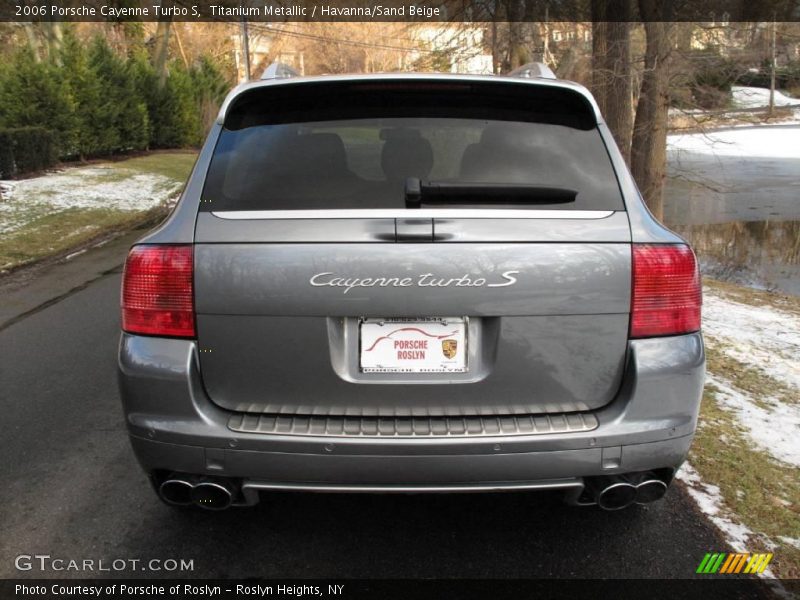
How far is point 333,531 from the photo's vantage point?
2.93 m

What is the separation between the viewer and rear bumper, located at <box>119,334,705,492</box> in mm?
2293

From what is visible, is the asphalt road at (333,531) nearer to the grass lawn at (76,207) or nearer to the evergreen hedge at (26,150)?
the grass lawn at (76,207)

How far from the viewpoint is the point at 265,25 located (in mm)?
52875

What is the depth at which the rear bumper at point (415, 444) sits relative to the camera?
229 cm

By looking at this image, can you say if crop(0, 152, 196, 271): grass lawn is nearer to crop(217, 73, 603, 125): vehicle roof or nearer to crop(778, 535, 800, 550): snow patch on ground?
crop(217, 73, 603, 125): vehicle roof

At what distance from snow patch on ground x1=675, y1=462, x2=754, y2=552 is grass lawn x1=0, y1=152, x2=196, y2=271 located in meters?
8.74

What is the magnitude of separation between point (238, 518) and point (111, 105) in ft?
83.8

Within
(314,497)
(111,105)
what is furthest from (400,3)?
(314,497)

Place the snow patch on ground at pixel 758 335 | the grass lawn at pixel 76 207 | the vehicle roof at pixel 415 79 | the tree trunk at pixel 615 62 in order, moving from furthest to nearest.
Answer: the grass lawn at pixel 76 207 < the tree trunk at pixel 615 62 < the snow patch on ground at pixel 758 335 < the vehicle roof at pixel 415 79

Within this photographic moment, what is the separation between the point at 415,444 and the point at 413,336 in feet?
1.22

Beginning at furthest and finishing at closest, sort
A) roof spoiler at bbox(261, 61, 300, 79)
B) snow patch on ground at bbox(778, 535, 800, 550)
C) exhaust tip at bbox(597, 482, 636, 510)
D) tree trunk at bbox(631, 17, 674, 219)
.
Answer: tree trunk at bbox(631, 17, 674, 219)
roof spoiler at bbox(261, 61, 300, 79)
snow patch on ground at bbox(778, 535, 800, 550)
exhaust tip at bbox(597, 482, 636, 510)

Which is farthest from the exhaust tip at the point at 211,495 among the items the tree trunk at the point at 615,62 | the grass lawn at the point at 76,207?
the tree trunk at the point at 615,62

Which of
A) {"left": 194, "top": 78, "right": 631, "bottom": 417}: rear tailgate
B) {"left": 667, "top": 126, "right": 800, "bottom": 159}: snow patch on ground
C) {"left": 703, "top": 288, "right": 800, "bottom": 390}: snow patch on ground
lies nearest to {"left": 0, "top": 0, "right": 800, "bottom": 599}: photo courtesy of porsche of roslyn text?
{"left": 194, "top": 78, "right": 631, "bottom": 417}: rear tailgate

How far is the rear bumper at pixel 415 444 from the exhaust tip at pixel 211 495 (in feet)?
0.29
